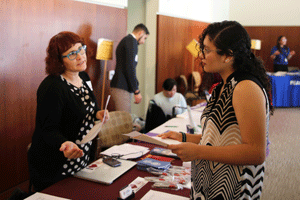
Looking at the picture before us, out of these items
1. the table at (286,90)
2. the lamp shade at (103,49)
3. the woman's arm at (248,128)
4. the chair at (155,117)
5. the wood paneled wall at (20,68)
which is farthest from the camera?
the table at (286,90)

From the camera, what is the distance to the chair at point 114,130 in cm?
277

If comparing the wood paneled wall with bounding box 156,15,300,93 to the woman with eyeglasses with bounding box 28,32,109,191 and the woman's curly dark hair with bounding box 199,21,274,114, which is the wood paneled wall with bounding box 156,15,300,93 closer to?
the woman with eyeglasses with bounding box 28,32,109,191

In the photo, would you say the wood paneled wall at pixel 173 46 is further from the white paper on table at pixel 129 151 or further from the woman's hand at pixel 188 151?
the woman's hand at pixel 188 151

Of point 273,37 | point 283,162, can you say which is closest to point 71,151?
point 283,162

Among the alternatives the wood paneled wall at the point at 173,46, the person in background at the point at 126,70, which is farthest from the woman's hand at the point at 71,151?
the wood paneled wall at the point at 173,46

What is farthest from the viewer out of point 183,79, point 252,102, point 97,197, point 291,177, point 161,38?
point 183,79

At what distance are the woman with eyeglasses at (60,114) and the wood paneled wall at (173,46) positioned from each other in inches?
187

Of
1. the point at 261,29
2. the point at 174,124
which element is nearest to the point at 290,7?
the point at 261,29

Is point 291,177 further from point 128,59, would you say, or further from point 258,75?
point 258,75

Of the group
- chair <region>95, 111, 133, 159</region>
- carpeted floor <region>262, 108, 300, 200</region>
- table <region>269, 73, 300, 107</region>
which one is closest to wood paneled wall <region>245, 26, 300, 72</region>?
table <region>269, 73, 300, 107</region>

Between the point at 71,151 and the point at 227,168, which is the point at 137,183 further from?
the point at 227,168

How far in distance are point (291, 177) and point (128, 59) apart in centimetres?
283

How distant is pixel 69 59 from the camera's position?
75.7 inches

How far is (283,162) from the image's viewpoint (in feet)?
14.0
